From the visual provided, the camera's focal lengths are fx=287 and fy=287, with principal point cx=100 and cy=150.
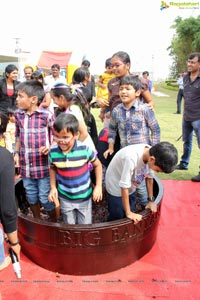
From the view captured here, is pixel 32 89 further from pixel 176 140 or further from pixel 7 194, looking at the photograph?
pixel 176 140

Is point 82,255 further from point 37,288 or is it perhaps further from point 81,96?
point 81,96

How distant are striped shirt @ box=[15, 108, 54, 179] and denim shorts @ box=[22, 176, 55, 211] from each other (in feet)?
0.18

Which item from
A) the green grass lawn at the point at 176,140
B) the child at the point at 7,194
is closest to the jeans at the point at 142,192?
the child at the point at 7,194

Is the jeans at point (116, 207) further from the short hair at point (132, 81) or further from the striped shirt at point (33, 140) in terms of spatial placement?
the short hair at point (132, 81)

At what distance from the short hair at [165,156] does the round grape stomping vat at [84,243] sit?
47cm

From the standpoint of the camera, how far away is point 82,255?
1.99m

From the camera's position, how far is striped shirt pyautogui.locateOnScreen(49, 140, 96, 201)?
1936mm

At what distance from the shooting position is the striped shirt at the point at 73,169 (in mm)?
1936

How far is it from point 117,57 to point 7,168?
65.1 inches

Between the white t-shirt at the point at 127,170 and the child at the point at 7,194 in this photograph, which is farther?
the white t-shirt at the point at 127,170

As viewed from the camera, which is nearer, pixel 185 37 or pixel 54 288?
pixel 54 288

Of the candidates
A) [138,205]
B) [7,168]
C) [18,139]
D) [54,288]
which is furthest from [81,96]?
[54,288]

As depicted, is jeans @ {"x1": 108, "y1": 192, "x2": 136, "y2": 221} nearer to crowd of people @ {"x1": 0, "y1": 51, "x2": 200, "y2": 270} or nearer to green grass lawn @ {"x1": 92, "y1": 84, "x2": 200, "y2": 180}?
crowd of people @ {"x1": 0, "y1": 51, "x2": 200, "y2": 270}

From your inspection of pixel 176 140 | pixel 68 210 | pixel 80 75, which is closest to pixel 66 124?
pixel 68 210
